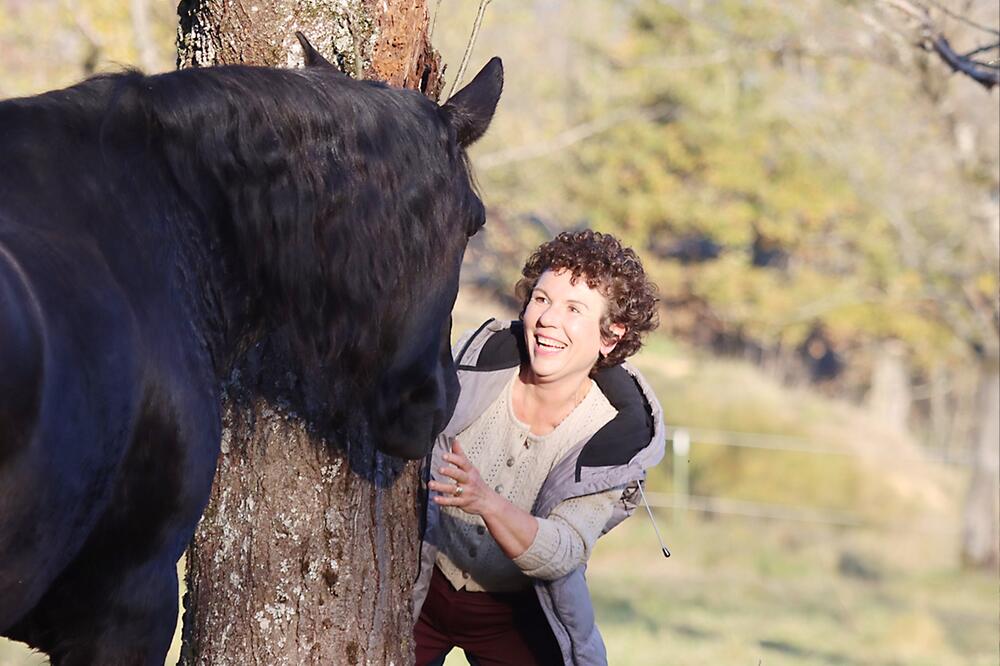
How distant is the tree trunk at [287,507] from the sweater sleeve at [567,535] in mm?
429

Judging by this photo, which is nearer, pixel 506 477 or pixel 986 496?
pixel 506 477

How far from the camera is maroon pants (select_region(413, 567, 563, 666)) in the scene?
3.52 metres

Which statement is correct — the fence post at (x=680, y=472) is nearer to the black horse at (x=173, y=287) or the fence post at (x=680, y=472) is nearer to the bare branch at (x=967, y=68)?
the bare branch at (x=967, y=68)

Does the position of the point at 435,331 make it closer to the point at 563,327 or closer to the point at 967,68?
the point at 563,327

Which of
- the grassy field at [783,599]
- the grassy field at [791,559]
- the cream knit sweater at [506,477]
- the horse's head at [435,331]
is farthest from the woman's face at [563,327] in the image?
the grassy field at [791,559]

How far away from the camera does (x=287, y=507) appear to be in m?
3.15

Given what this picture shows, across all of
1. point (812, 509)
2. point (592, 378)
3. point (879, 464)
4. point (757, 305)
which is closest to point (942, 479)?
point (879, 464)

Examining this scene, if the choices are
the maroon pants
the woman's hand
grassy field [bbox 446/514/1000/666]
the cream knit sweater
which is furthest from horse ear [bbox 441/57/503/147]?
grassy field [bbox 446/514/1000/666]

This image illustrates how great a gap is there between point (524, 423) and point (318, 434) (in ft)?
2.12

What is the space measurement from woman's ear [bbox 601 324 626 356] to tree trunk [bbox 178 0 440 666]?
72cm

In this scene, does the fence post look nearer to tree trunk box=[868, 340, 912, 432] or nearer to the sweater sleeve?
the sweater sleeve

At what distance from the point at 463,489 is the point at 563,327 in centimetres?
60

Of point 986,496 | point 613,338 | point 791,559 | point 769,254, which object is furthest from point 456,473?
point 769,254

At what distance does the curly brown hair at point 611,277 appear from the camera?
345cm
